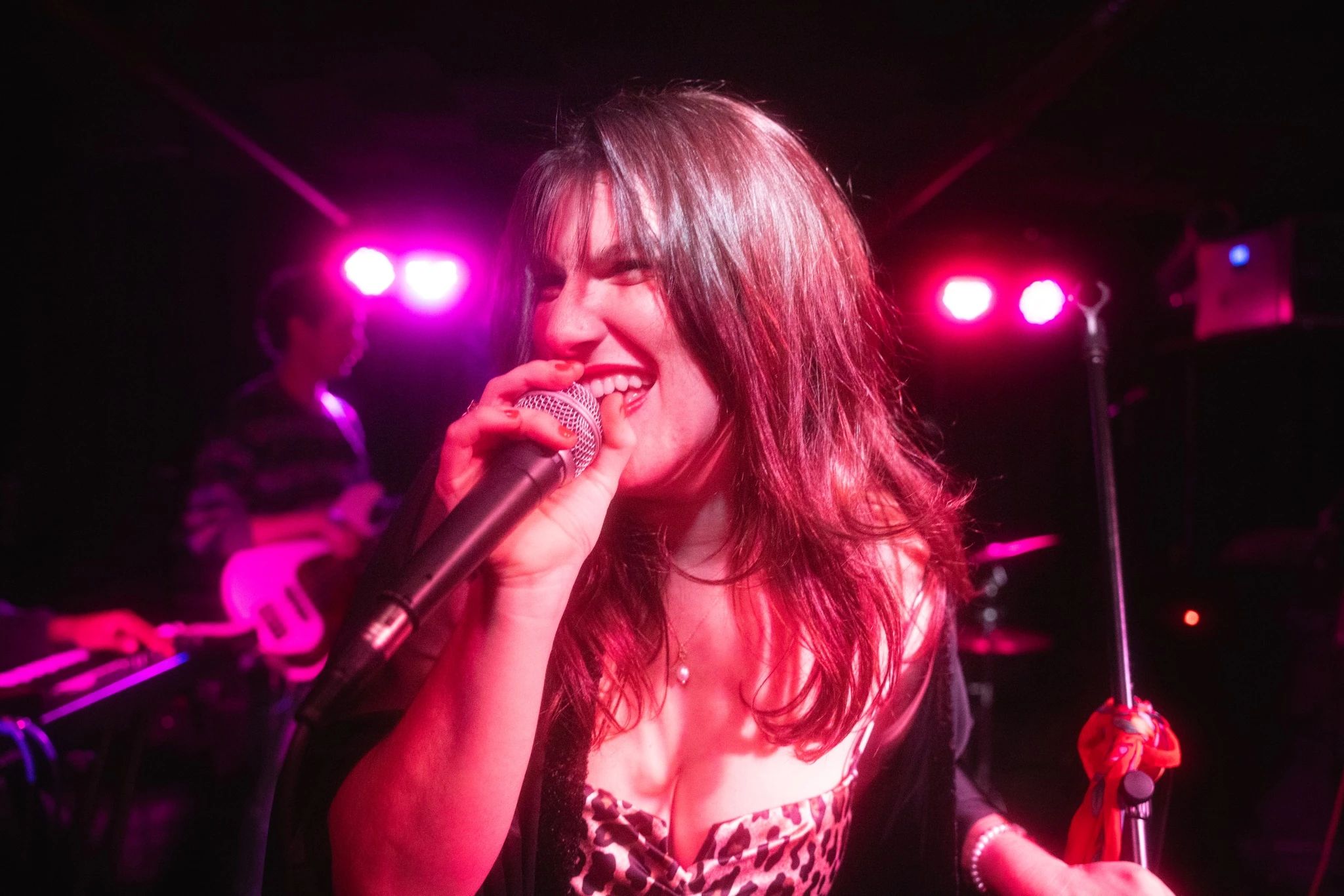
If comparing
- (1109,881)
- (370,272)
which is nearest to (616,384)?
(1109,881)

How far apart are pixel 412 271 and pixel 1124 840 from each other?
4014 millimetres

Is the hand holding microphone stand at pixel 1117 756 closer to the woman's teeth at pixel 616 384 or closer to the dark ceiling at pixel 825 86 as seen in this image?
the woman's teeth at pixel 616 384

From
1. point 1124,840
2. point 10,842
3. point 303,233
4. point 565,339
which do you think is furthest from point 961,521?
point 303,233

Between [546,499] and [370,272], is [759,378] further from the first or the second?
[370,272]

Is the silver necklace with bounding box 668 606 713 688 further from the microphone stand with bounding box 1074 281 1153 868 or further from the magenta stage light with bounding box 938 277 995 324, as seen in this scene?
the magenta stage light with bounding box 938 277 995 324

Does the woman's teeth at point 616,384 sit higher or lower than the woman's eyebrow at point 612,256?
lower

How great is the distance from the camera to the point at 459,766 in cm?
86

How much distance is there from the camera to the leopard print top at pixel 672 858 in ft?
3.56

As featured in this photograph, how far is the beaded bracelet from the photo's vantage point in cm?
129

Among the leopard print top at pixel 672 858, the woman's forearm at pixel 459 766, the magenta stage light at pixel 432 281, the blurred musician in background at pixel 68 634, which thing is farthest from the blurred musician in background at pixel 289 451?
the woman's forearm at pixel 459 766

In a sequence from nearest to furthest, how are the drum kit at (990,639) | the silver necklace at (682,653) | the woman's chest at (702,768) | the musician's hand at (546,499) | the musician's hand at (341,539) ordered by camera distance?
1. the musician's hand at (546,499)
2. the woman's chest at (702,768)
3. the silver necklace at (682,653)
4. the musician's hand at (341,539)
5. the drum kit at (990,639)

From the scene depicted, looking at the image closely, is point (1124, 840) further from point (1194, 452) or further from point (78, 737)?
point (1194, 452)

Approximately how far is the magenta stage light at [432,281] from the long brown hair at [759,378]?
3.27 m

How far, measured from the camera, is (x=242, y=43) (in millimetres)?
3752
